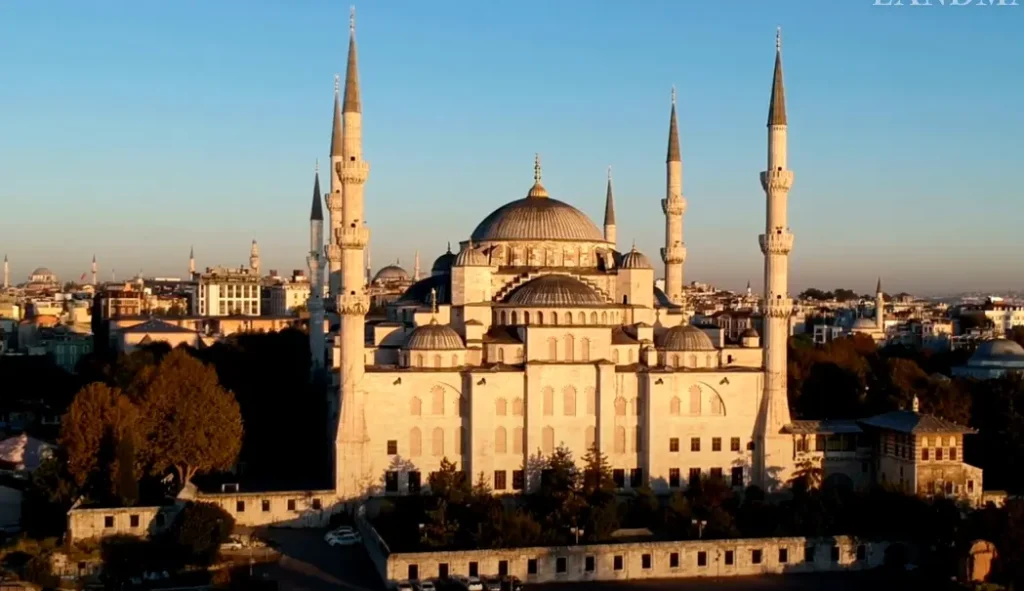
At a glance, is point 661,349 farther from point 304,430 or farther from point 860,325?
point 860,325

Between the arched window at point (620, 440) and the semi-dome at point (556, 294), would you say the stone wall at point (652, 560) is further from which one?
the semi-dome at point (556, 294)

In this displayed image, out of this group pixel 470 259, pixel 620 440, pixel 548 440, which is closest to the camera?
pixel 548 440

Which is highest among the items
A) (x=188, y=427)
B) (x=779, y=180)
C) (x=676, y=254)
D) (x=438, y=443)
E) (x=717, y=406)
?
(x=779, y=180)

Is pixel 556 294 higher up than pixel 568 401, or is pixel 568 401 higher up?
pixel 556 294

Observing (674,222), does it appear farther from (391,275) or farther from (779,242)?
(391,275)

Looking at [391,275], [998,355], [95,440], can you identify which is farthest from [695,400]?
[391,275]

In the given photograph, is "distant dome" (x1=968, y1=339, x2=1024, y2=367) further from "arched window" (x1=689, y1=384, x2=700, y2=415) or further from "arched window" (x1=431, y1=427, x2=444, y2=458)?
"arched window" (x1=431, y1=427, x2=444, y2=458)
